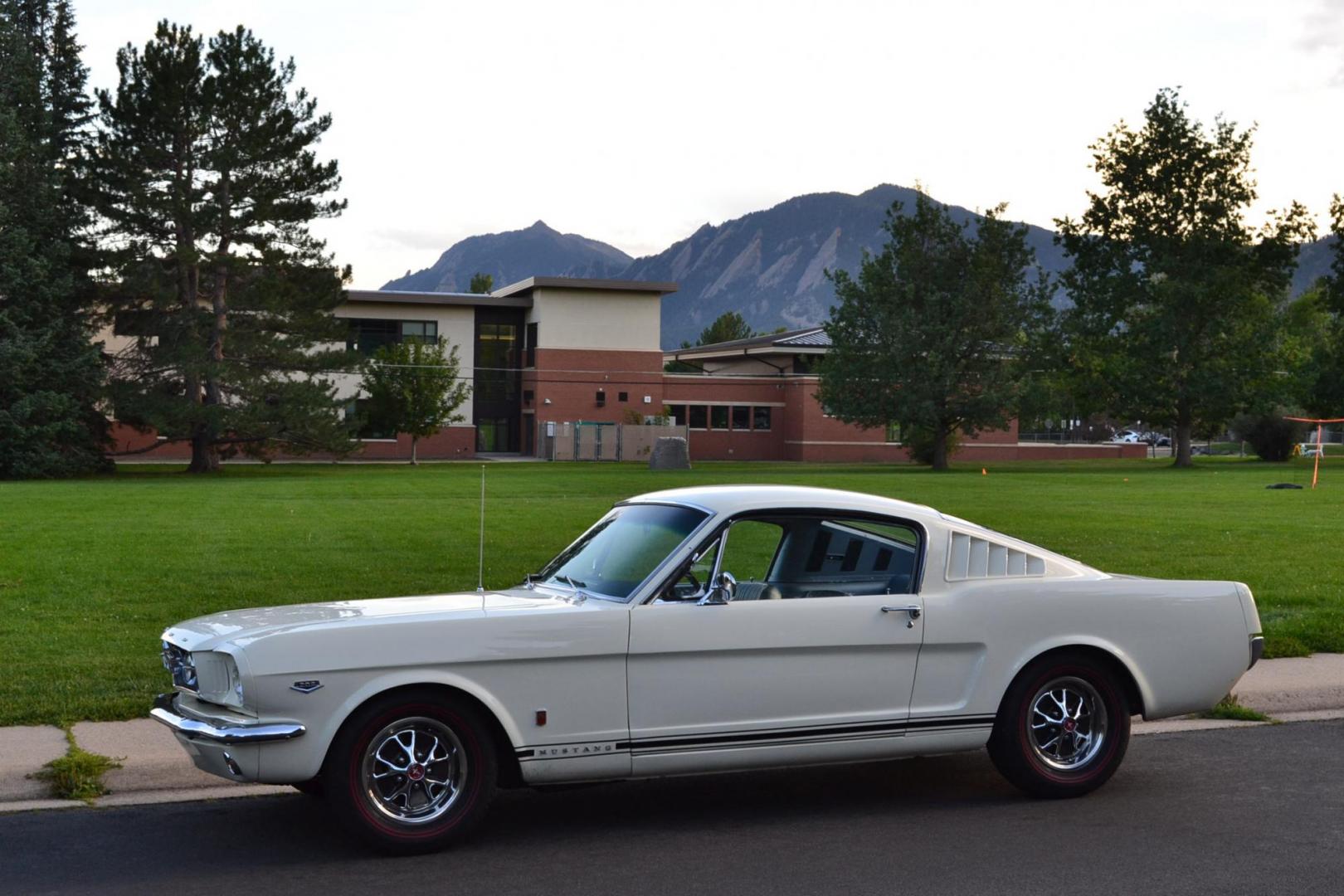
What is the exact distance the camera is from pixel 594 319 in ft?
272

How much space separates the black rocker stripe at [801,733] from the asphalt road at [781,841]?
0.42m

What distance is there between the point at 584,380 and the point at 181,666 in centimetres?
7675

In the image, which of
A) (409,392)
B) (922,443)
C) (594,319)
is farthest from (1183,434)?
(409,392)

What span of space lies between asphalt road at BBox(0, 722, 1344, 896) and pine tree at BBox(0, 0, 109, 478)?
48574 millimetres

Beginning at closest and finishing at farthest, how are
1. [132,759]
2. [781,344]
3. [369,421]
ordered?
[132,759] → [369,421] → [781,344]

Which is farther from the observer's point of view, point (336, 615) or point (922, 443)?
point (922, 443)

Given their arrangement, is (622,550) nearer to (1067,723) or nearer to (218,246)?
(1067,723)

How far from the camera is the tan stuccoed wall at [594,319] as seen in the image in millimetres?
82375

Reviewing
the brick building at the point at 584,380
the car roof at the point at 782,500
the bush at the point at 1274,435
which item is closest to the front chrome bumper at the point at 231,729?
the car roof at the point at 782,500

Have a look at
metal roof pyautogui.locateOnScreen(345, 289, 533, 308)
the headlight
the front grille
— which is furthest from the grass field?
metal roof pyautogui.locateOnScreen(345, 289, 533, 308)

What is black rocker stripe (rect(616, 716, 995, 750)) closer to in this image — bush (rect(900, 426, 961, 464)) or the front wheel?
the front wheel

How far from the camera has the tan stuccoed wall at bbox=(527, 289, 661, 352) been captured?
82.4 m

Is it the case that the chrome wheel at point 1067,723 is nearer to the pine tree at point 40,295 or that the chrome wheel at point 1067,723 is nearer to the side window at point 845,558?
the side window at point 845,558

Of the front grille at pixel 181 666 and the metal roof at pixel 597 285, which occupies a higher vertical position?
the metal roof at pixel 597 285
